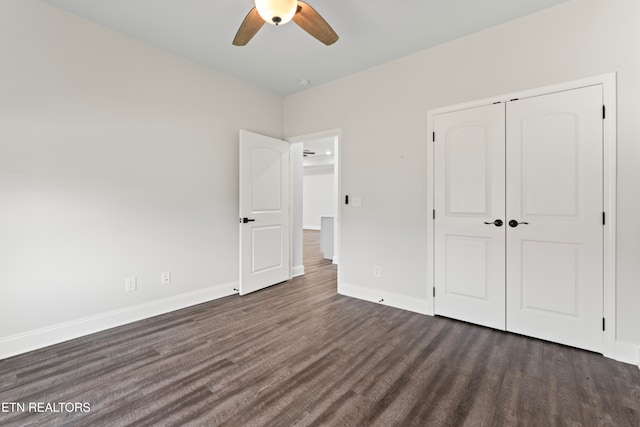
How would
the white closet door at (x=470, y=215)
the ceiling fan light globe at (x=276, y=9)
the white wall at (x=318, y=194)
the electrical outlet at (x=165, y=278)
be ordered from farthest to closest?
the white wall at (x=318, y=194) < the electrical outlet at (x=165, y=278) < the white closet door at (x=470, y=215) < the ceiling fan light globe at (x=276, y=9)

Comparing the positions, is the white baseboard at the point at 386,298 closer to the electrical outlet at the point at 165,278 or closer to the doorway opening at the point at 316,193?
the doorway opening at the point at 316,193

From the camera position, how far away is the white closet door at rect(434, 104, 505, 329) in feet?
8.53

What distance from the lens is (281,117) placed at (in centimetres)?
428

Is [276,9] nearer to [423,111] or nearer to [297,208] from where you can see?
[423,111]

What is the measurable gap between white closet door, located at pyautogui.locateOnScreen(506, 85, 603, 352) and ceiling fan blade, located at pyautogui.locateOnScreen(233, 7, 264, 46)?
Answer: 7.23 ft

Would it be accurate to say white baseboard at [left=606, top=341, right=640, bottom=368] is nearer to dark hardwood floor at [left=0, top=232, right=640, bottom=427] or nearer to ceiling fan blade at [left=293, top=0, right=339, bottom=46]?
dark hardwood floor at [left=0, top=232, right=640, bottom=427]

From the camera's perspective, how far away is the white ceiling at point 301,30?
2.30 m

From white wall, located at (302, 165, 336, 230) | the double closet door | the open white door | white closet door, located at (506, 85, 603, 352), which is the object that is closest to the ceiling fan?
the double closet door

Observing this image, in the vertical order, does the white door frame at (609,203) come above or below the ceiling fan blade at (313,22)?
below

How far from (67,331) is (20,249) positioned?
30.0 inches

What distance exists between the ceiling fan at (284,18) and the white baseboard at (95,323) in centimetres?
259

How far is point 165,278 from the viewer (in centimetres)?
302

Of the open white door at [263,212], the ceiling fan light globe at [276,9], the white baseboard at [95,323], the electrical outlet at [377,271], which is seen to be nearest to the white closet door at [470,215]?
the electrical outlet at [377,271]

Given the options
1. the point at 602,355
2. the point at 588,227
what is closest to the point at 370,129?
the point at 588,227
